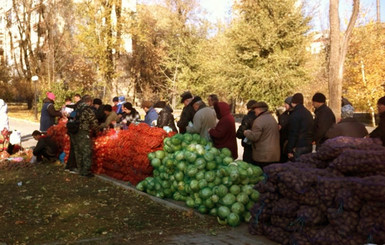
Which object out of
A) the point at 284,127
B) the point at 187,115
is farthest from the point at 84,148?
the point at 284,127

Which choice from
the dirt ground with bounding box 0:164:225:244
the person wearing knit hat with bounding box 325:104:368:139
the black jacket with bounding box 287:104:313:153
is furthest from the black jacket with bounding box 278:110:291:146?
the dirt ground with bounding box 0:164:225:244

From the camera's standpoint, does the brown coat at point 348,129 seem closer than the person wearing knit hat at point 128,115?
Yes

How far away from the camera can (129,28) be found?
36.6 meters

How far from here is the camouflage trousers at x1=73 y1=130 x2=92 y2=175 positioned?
11008 mm

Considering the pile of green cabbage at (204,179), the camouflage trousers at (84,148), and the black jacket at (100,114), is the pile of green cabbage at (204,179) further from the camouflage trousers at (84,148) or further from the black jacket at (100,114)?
the black jacket at (100,114)

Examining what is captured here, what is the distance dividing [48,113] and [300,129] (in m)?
9.10

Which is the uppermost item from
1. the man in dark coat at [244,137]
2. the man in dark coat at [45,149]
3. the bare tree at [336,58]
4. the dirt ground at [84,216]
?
the bare tree at [336,58]

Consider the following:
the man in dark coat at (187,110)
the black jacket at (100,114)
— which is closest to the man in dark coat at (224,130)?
the man in dark coat at (187,110)

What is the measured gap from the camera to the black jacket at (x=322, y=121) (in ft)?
27.0

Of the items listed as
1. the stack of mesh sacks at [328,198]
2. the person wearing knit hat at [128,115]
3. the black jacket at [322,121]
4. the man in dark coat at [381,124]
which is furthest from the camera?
the person wearing knit hat at [128,115]

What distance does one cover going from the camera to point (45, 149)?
13.2 m

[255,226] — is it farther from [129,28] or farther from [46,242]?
[129,28]

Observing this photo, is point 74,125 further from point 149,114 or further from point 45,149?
point 45,149

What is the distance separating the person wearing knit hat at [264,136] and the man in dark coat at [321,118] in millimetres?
734
